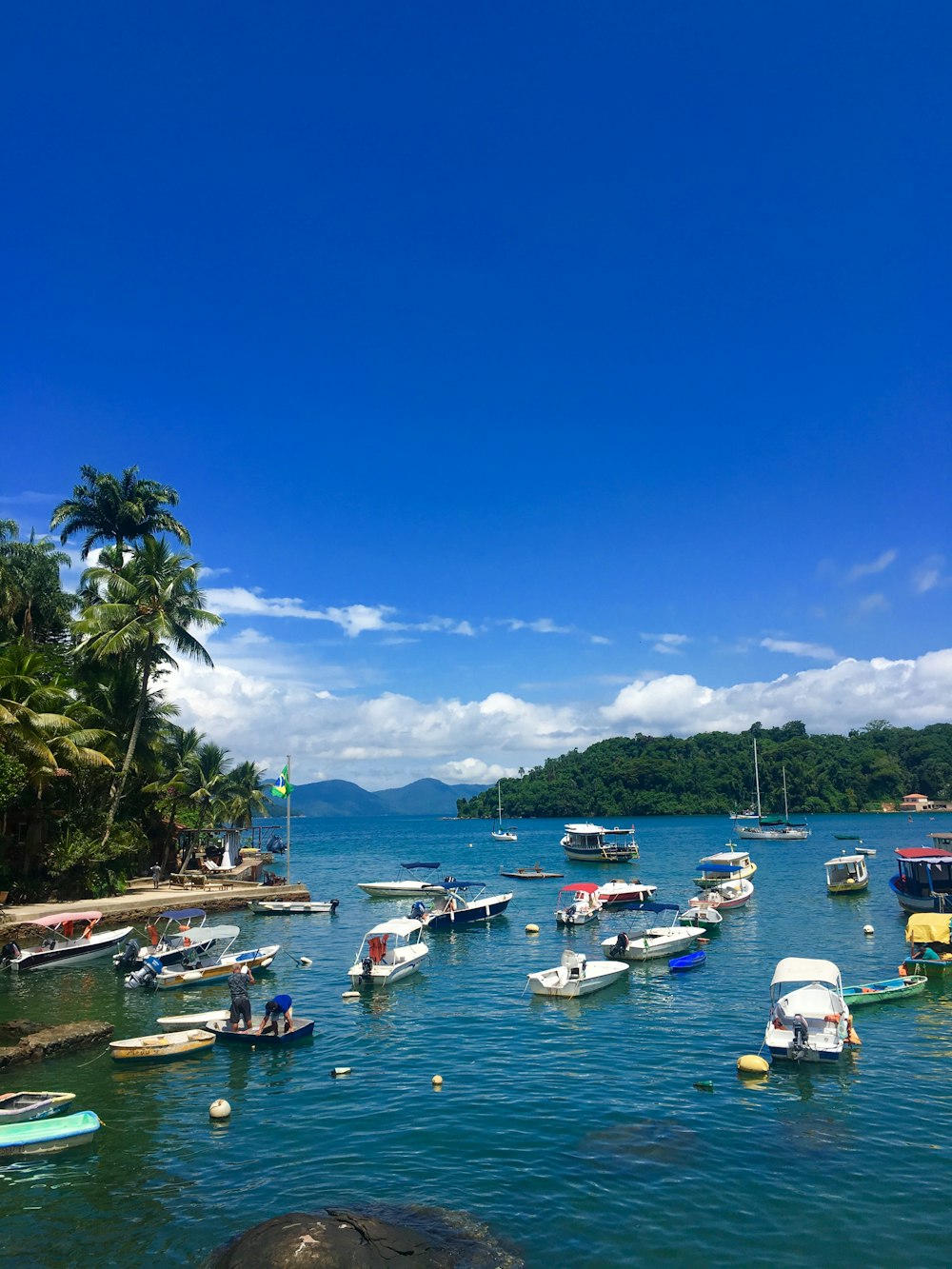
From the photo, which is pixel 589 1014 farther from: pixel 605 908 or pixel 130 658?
pixel 130 658

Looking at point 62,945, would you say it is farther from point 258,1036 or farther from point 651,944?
point 651,944

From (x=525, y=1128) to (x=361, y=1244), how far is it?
719 cm

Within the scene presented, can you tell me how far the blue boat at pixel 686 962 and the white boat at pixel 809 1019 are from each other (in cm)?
886

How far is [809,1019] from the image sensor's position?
2320 centimetres

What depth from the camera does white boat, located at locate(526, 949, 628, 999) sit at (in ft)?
98.2

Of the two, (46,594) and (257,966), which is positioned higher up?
(46,594)

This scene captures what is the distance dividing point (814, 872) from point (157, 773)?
5930 cm

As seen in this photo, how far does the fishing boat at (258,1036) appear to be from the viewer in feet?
79.3

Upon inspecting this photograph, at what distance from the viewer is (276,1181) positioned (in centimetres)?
1560

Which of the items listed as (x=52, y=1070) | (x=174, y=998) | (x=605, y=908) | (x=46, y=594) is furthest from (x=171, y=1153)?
(x=46, y=594)

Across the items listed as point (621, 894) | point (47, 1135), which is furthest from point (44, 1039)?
point (621, 894)

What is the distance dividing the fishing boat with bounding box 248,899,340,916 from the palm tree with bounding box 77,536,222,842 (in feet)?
36.4

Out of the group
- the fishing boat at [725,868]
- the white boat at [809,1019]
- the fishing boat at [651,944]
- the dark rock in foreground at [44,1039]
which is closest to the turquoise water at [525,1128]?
the dark rock in foreground at [44,1039]

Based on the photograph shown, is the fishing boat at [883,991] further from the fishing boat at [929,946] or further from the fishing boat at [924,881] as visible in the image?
the fishing boat at [924,881]
